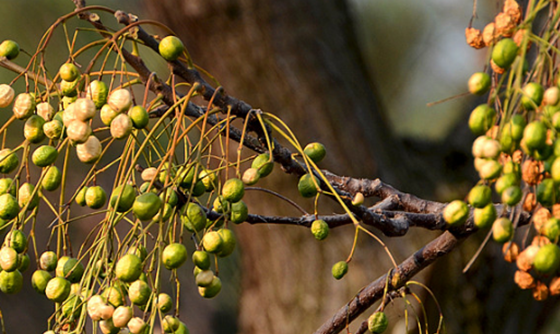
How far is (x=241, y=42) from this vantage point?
141cm

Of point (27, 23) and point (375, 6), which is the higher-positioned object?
point (27, 23)

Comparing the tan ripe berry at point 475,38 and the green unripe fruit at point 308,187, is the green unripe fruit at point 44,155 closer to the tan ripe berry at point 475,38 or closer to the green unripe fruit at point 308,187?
the green unripe fruit at point 308,187

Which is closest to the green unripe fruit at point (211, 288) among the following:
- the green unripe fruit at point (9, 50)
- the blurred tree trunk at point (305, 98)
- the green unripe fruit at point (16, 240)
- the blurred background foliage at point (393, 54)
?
the green unripe fruit at point (16, 240)

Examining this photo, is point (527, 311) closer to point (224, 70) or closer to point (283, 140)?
point (283, 140)

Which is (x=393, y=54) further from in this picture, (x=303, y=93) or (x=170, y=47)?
(x=170, y=47)

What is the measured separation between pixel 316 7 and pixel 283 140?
1.09ft

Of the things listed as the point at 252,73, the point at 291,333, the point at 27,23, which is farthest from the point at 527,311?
the point at 27,23

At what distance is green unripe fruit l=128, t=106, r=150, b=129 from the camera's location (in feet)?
1.36

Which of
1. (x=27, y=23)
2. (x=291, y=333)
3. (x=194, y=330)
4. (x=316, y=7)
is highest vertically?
(x=316, y=7)

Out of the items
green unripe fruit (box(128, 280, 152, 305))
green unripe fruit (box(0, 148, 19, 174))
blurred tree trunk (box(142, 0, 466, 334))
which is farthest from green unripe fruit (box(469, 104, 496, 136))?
blurred tree trunk (box(142, 0, 466, 334))

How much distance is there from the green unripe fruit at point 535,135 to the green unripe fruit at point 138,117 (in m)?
0.23

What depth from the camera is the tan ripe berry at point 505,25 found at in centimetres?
40

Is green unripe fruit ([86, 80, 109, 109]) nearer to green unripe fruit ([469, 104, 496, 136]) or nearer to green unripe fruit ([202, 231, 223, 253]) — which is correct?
green unripe fruit ([202, 231, 223, 253])

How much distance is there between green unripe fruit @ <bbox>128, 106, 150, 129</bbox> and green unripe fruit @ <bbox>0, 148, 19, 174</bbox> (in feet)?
0.40
